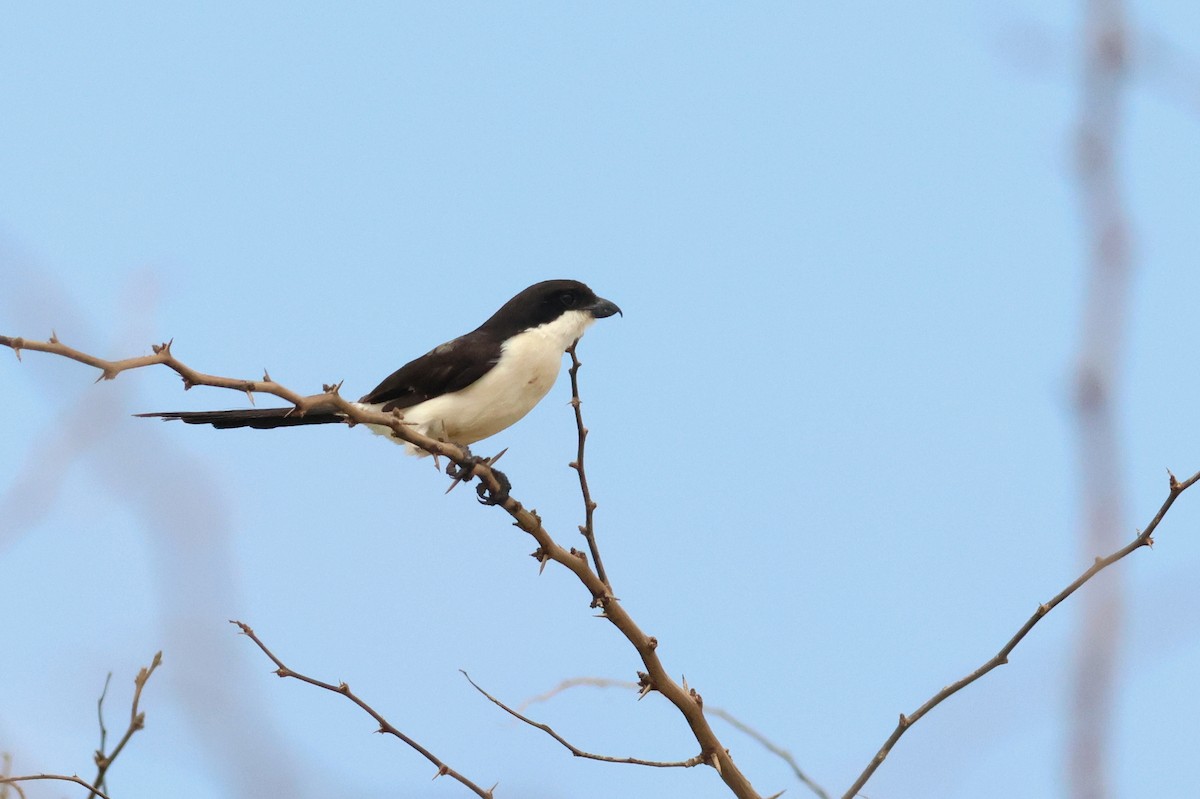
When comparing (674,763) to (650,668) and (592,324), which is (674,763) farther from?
(592,324)

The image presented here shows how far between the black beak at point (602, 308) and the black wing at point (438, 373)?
616 mm

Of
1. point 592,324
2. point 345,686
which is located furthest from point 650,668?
point 592,324

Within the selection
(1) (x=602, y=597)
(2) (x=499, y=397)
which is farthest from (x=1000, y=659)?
(2) (x=499, y=397)

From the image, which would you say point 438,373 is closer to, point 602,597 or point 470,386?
point 470,386

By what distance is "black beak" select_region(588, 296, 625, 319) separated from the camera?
6734 mm

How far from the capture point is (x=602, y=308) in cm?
675

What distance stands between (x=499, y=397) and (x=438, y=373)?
12.2 inches

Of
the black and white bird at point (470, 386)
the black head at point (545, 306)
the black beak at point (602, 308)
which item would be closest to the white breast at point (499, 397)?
the black and white bird at point (470, 386)

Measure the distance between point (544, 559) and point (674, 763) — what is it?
29.4 inches

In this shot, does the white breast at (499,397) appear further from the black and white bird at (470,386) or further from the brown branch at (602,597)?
the brown branch at (602,597)

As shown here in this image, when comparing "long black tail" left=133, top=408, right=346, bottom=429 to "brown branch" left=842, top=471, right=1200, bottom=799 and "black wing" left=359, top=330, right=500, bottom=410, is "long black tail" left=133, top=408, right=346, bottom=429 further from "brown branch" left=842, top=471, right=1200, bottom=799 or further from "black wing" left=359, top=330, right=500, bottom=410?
"brown branch" left=842, top=471, right=1200, bottom=799

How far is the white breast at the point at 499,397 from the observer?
6059 mm

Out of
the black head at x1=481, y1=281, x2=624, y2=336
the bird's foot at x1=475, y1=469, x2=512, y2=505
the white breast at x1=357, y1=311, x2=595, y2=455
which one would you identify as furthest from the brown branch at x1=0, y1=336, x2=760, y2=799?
the black head at x1=481, y1=281, x2=624, y2=336

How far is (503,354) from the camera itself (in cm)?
624
